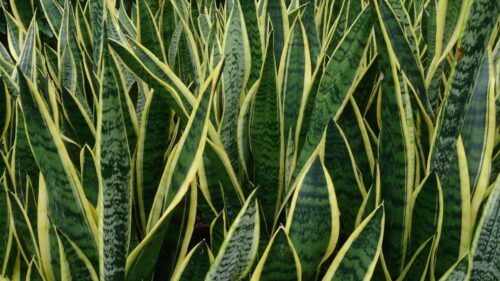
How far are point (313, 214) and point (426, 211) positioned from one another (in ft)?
0.51

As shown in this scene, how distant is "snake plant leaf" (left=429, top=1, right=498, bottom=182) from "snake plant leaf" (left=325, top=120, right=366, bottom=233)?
0.36 feet

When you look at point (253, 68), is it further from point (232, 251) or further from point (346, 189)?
point (232, 251)

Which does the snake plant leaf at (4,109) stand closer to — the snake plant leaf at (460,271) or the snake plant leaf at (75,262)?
the snake plant leaf at (75,262)

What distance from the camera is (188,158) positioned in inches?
28.8

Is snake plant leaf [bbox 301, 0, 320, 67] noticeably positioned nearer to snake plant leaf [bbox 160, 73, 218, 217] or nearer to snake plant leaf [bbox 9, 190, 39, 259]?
snake plant leaf [bbox 160, 73, 218, 217]

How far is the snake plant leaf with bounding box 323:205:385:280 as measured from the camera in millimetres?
674

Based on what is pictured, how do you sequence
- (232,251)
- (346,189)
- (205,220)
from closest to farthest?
(232,251), (346,189), (205,220)

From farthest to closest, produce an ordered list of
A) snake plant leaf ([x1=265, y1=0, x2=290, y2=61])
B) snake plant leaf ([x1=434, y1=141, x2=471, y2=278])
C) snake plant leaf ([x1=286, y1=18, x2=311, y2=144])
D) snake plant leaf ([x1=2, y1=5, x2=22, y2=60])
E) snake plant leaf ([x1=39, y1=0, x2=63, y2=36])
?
snake plant leaf ([x1=39, y1=0, x2=63, y2=36])
snake plant leaf ([x1=2, y1=5, x2=22, y2=60])
snake plant leaf ([x1=265, y1=0, x2=290, y2=61])
snake plant leaf ([x1=286, y1=18, x2=311, y2=144])
snake plant leaf ([x1=434, y1=141, x2=471, y2=278])

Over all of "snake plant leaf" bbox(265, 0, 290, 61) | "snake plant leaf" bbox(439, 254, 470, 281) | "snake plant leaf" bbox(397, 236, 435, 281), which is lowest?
"snake plant leaf" bbox(397, 236, 435, 281)

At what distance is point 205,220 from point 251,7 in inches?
14.7

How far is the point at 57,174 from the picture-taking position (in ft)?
2.38

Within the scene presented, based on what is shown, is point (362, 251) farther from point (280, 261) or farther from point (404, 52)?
point (404, 52)

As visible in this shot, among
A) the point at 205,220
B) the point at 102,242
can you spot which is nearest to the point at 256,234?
the point at 102,242

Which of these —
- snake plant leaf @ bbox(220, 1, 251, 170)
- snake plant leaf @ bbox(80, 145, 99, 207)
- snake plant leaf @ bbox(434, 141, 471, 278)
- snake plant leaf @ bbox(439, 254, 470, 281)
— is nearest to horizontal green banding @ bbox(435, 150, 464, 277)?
snake plant leaf @ bbox(434, 141, 471, 278)
